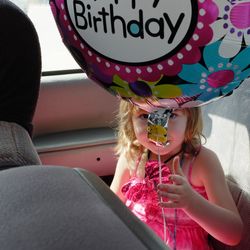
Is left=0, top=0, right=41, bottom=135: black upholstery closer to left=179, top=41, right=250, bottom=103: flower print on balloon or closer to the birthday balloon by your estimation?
the birthday balloon

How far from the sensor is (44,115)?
5.65 feet

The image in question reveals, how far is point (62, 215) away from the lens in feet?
1.69

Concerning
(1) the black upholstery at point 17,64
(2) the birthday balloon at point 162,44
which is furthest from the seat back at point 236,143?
(1) the black upholstery at point 17,64

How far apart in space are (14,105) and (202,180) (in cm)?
49

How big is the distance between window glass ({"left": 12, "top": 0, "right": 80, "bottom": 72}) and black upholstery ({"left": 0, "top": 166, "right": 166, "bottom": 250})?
118cm

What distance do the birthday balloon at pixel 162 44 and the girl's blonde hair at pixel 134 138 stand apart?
31cm

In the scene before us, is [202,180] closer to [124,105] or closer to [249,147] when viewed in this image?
[249,147]

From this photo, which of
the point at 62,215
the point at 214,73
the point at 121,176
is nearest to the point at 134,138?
the point at 121,176

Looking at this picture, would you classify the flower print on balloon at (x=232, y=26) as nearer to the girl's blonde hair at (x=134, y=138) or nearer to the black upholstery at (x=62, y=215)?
the black upholstery at (x=62, y=215)

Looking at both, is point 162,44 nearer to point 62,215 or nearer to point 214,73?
point 214,73

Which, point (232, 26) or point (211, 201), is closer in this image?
point (232, 26)

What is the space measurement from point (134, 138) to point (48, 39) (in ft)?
2.45

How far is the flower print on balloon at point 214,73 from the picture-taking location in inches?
26.4

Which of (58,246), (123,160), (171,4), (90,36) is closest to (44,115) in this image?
(123,160)
